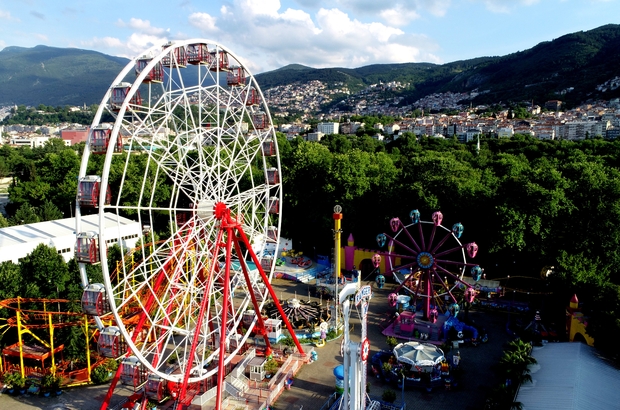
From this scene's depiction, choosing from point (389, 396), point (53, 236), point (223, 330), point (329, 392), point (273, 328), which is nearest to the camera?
point (223, 330)

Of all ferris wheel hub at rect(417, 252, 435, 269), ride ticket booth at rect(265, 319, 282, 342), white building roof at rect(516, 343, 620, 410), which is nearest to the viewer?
white building roof at rect(516, 343, 620, 410)

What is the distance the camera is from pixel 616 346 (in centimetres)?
2242

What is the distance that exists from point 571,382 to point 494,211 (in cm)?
1588

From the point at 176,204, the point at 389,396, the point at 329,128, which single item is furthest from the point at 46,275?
the point at 329,128

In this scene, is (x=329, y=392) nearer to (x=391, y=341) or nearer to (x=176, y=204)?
(x=391, y=341)

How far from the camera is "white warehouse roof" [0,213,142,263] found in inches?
1294

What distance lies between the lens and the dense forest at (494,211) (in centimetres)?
2884

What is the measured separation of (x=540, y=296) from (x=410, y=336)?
10814mm

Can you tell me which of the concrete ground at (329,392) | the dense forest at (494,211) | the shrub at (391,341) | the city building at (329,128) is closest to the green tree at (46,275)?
the dense forest at (494,211)

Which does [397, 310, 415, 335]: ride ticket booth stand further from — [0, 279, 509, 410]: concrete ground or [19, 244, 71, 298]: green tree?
[19, 244, 71, 298]: green tree

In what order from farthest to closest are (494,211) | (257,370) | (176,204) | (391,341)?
1. (494,211)
2. (391,341)
3. (257,370)
4. (176,204)

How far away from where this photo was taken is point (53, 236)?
3619 centimetres

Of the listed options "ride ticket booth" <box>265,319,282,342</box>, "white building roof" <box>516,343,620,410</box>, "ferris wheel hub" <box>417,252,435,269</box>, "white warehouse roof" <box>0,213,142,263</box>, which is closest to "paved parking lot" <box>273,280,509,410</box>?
"ride ticket booth" <box>265,319,282,342</box>

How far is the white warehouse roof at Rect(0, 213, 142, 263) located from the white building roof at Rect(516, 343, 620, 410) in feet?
76.3
